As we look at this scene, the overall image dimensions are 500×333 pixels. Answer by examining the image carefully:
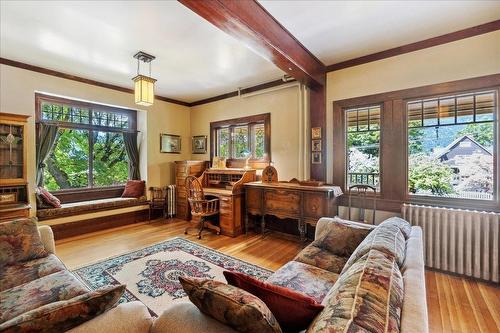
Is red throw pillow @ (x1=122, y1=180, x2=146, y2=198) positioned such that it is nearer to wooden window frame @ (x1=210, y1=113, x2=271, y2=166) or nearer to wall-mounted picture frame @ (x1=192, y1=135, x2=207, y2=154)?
wall-mounted picture frame @ (x1=192, y1=135, x2=207, y2=154)

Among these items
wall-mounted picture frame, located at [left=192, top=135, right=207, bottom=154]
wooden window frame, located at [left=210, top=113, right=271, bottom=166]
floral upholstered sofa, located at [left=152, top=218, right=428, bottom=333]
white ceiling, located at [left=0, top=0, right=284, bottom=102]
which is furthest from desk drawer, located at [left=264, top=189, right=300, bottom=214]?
wall-mounted picture frame, located at [left=192, top=135, right=207, bottom=154]

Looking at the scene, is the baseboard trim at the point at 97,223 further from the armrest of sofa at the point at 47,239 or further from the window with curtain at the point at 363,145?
the window with curtain at the point at 363,145

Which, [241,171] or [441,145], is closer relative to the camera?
[441,145]

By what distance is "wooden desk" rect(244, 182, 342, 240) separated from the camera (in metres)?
3.26

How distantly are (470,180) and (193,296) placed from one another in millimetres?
3384

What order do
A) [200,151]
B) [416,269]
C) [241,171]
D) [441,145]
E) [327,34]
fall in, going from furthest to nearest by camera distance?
[200,151], [241,171], [441,145], [327,34], [416,269]

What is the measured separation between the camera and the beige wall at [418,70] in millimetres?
2598

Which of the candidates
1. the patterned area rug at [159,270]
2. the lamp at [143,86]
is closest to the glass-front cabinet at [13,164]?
the patterned area rug at [159,270]

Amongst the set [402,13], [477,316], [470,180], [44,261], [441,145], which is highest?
[402,13]

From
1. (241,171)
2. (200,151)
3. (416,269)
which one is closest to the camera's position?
(416,269)

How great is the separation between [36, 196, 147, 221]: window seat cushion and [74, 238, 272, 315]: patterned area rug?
1.62 metres

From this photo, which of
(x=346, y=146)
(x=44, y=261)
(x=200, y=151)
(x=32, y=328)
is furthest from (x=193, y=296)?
(x=200, y=151)

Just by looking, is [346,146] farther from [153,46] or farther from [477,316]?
[153,46]

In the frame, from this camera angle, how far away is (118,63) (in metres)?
3.55
